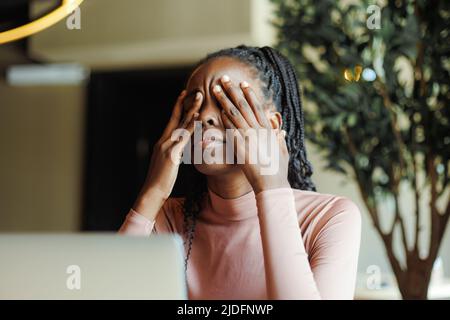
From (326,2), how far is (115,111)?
249cm

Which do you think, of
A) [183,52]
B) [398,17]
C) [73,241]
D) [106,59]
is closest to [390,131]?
[398,17]

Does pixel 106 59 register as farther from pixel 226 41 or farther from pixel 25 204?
pixel 25 204

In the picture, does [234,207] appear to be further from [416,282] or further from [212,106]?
[416,282]

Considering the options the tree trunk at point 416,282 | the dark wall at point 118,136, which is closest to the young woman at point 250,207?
the tree trunk at point 416,282

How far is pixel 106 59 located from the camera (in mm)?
3732

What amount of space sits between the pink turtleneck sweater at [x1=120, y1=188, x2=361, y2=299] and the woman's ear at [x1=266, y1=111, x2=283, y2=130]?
13 centimetres

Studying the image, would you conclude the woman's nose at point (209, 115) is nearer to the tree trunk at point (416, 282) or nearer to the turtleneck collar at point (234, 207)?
the turtleneck collar at point (234, 207)

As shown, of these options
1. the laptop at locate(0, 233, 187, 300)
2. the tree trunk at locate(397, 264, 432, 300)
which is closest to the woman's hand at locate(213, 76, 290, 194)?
the laptop at locate(0, 233, 187, 300)

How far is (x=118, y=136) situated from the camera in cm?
398

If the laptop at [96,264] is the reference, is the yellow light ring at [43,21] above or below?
above

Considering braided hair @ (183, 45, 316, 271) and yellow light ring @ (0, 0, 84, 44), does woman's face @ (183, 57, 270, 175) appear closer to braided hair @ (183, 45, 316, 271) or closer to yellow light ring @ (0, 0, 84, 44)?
braided hair @ (183, 45, 316, 271)

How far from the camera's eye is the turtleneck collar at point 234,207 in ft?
3.11

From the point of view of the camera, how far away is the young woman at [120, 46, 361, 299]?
0.75 m

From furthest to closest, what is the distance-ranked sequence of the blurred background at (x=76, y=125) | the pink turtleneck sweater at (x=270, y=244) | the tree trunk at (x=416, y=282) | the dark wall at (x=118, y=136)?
the dark wall at (x=118, y=136)
the blurred background at (x=76, y=125)
the tree trunk at (x=416, y=282)
the pink turtleneck sweater at (x=270, y=244)
